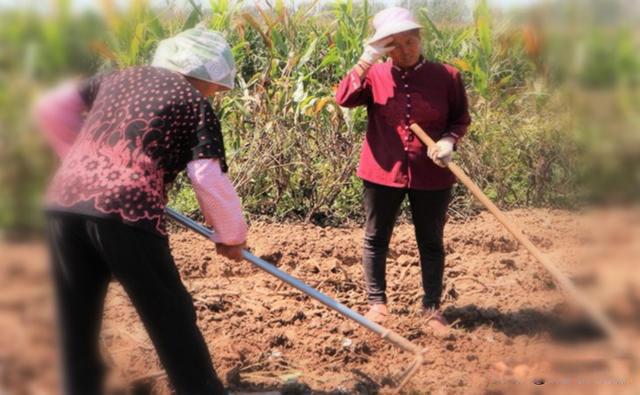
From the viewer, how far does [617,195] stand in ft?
3.48

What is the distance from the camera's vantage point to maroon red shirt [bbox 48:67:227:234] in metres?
2.28

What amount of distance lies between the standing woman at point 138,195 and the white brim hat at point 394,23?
3.72 ft

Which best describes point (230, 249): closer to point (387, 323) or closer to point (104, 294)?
point (104, 294)

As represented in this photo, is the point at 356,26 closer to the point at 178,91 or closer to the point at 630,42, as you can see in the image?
the point at 178,91

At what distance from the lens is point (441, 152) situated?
3.51 meters

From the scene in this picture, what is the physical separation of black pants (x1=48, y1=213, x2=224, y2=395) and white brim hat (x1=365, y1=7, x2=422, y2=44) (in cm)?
155

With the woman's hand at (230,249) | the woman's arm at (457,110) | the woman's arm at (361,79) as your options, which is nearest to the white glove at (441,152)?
the woman's arm at (457,110)

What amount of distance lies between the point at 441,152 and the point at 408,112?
11.2 inches

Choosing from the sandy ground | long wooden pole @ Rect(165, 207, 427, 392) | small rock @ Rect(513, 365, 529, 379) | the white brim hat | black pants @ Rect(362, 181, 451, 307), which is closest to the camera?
the sandy ground

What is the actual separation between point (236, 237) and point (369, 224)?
1438 mm

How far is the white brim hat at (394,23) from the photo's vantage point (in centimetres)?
344

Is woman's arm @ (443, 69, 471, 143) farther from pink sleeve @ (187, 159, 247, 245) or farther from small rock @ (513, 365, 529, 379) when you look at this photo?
pink sleeve @ (187, 159, 247, 245)

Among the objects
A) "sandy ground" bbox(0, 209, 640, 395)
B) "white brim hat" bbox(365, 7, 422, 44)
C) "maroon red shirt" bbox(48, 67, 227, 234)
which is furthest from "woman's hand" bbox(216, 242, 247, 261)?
"white brim hat" bbox(365, 7, 422, 44)

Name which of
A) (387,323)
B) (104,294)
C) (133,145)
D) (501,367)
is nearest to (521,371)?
(501,367)
